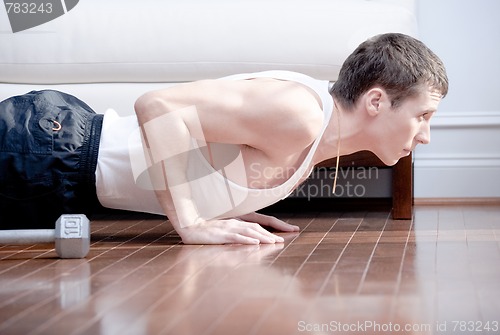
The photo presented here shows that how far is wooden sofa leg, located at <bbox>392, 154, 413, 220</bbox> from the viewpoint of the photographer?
2.24 metres

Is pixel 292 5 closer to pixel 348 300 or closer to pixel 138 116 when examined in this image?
pixel 138 116

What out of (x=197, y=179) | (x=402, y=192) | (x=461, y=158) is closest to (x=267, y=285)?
(x=197, y=179)

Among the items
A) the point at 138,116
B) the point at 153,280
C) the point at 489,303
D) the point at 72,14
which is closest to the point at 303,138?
the point at 138,116

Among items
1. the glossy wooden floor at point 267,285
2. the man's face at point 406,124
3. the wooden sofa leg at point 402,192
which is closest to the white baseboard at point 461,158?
the wooden sofa leg at point 402,192

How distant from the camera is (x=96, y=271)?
149cm

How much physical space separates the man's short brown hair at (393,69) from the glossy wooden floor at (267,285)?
303mm

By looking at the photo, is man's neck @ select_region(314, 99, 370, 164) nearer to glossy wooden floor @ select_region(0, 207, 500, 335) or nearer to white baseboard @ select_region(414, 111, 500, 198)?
glossy wooden floor @ select_region(0, 207, 500, 335)

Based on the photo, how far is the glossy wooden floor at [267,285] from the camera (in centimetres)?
108

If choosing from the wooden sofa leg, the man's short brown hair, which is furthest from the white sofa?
the man's short brown hair

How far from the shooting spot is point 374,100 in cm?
180

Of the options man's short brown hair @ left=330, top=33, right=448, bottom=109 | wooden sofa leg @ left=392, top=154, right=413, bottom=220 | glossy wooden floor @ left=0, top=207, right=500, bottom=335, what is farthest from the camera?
wooden sofa leg @ left=392, top=154, right=413, bottom=220

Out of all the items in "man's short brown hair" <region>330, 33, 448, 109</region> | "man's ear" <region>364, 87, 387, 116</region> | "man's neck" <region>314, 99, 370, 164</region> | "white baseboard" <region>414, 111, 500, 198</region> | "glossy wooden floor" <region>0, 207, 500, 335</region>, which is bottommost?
"white baseboard" <region>414, 111, 500, 198</region>

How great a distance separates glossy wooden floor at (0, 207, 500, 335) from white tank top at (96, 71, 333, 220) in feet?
0.31

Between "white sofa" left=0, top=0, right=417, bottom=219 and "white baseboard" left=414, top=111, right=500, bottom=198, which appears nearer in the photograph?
"white sofa" left=0, top=0, right=417, bottom=219
